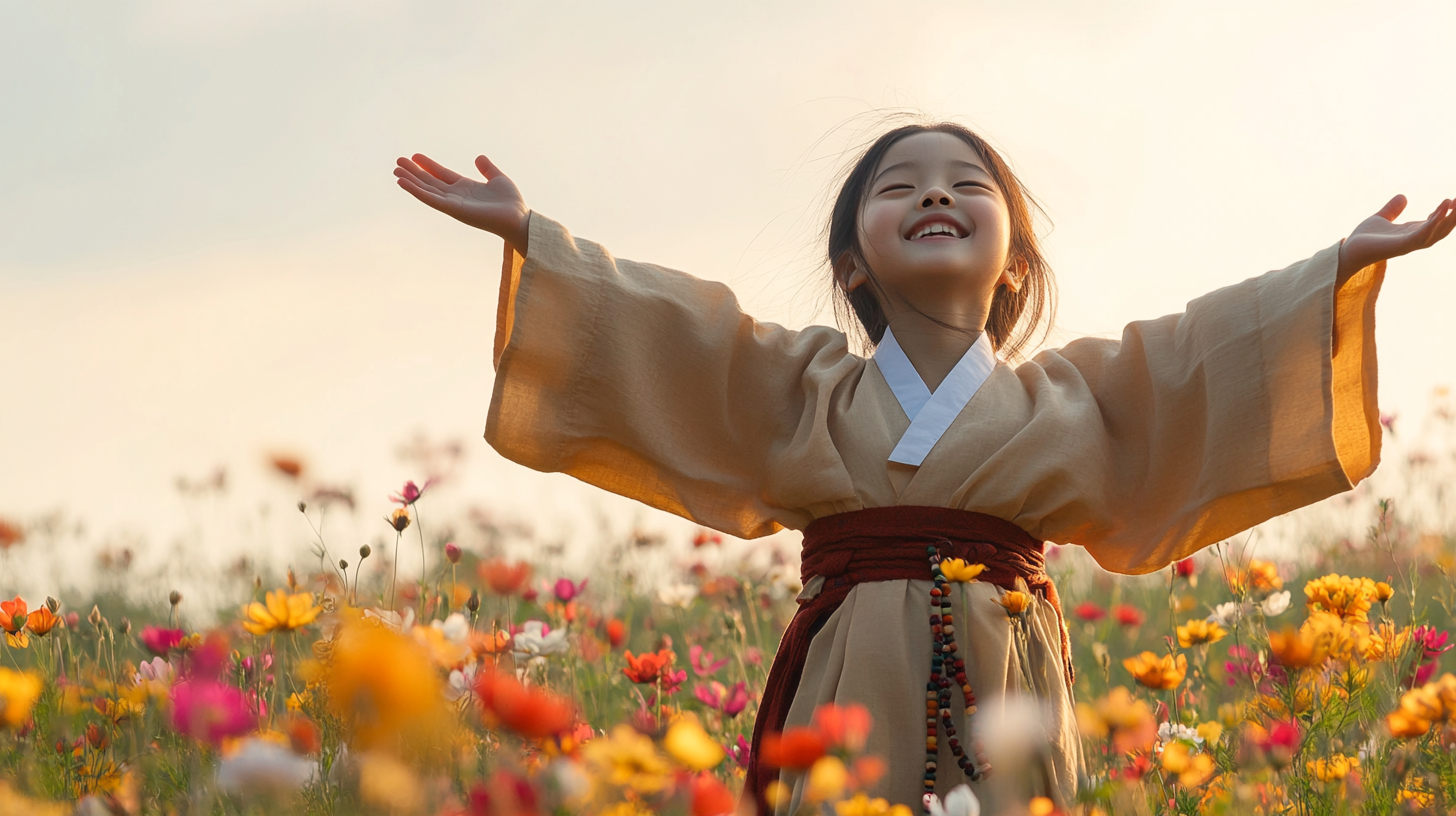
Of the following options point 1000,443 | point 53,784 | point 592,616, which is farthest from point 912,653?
point 592,616

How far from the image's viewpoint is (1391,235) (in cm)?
210

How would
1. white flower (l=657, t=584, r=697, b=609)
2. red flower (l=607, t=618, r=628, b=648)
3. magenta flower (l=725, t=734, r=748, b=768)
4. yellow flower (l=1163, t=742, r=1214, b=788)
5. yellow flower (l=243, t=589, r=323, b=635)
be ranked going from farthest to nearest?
white flower (l=657, t=584, r=697, b=609)
red flower (l=607, t=618, r=628, b=648)
magenta flower (l=725, t=734, r=748, b=768)
yellow flower (l=243, t=589, r=323, b=635)
yellow flower (l=1163, t=742, r=1214, b=788)

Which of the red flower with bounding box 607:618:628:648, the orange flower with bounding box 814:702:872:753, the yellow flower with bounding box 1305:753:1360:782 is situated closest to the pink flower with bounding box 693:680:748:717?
the red flower with bounding box 607:618:628:648

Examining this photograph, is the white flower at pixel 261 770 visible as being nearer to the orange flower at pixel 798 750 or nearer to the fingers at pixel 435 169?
the orange flower at pixel 798 750

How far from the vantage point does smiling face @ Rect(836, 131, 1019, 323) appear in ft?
7.81

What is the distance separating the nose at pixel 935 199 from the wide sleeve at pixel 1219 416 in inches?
14.8

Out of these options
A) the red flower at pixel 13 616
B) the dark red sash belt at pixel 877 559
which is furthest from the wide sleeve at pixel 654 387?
the red flower at pixel 13 616

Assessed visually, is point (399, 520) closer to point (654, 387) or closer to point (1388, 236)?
point (654, 387)

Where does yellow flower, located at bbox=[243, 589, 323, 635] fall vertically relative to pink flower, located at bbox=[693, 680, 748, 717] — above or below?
above

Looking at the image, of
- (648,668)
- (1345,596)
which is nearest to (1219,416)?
(1345,596)

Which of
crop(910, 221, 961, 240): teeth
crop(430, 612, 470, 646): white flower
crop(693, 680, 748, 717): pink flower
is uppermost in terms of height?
A: crop(910, 221, 961, 240): teeth

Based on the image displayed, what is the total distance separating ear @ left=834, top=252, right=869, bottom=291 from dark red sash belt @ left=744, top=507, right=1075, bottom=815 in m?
0.61

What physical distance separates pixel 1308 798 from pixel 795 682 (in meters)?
0.83

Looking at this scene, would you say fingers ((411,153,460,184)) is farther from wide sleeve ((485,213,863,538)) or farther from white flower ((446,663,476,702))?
white flower ((446,663,476,702))
